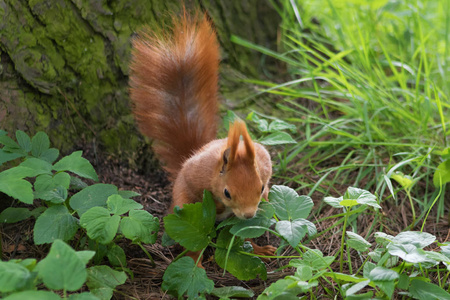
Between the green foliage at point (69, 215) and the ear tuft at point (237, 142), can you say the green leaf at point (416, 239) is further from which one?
the green foliage at point (69, 215)

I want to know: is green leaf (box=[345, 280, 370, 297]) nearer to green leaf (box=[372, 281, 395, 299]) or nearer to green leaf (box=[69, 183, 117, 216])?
green leaf (box=[372, 281, 395, 299])

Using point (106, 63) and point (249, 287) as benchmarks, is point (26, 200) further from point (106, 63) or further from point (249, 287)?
point (106, 63)

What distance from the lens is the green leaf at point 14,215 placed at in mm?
1488

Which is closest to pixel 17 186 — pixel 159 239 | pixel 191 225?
pixel 191 225

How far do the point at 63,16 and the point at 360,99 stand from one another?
136 cm

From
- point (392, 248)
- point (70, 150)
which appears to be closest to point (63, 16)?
point (70, 150)

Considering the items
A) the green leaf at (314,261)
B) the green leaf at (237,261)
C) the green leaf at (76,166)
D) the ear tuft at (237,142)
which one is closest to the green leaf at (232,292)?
the green leaf at (237,261)

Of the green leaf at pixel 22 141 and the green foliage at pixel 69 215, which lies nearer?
the green foliage at pixel 69 215

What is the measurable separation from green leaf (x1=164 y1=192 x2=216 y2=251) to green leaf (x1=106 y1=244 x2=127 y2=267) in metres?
0.19

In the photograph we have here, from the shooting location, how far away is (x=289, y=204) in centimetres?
141

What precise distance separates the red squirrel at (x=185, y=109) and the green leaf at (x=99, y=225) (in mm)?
381

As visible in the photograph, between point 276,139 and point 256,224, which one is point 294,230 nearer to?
point 256,224

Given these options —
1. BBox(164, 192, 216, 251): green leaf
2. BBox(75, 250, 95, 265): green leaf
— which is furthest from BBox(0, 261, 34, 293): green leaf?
BBox(164, 192, 216, 251): green leaf

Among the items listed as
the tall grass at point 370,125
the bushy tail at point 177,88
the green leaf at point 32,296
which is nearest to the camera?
the green leaf at point 32,296
